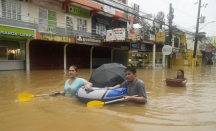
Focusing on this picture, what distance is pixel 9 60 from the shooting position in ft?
45.5

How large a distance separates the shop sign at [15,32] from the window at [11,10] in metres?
1.59

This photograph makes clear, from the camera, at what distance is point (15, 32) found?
11.8 metres

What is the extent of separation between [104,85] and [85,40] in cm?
1244

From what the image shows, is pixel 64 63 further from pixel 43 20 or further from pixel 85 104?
pixel 85 104

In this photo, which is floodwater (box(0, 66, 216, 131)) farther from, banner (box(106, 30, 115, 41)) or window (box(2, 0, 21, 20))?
banner (box(106, 30, 115, 41))

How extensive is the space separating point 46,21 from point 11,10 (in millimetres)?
2897

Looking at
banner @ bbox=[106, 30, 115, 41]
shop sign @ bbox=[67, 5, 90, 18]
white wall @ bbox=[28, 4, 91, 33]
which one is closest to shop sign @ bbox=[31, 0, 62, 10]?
white wall @ bbox=[28, 4, 91, 33]

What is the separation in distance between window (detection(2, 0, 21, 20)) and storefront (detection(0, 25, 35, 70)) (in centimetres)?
170

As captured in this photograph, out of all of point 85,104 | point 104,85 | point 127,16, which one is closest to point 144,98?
point 104,85

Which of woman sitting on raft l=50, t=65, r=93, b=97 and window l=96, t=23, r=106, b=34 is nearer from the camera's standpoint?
woman sitting on raft l=50, t=65, r=93, b=97

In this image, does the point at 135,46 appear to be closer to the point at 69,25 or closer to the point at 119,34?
the point at 119,34

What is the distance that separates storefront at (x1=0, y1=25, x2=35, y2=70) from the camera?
1254 cm

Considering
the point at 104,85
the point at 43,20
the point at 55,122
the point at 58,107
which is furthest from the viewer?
the point at 43,20

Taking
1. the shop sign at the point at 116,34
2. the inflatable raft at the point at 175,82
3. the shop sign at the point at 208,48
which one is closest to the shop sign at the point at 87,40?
the shop sign at the point at 116,34
